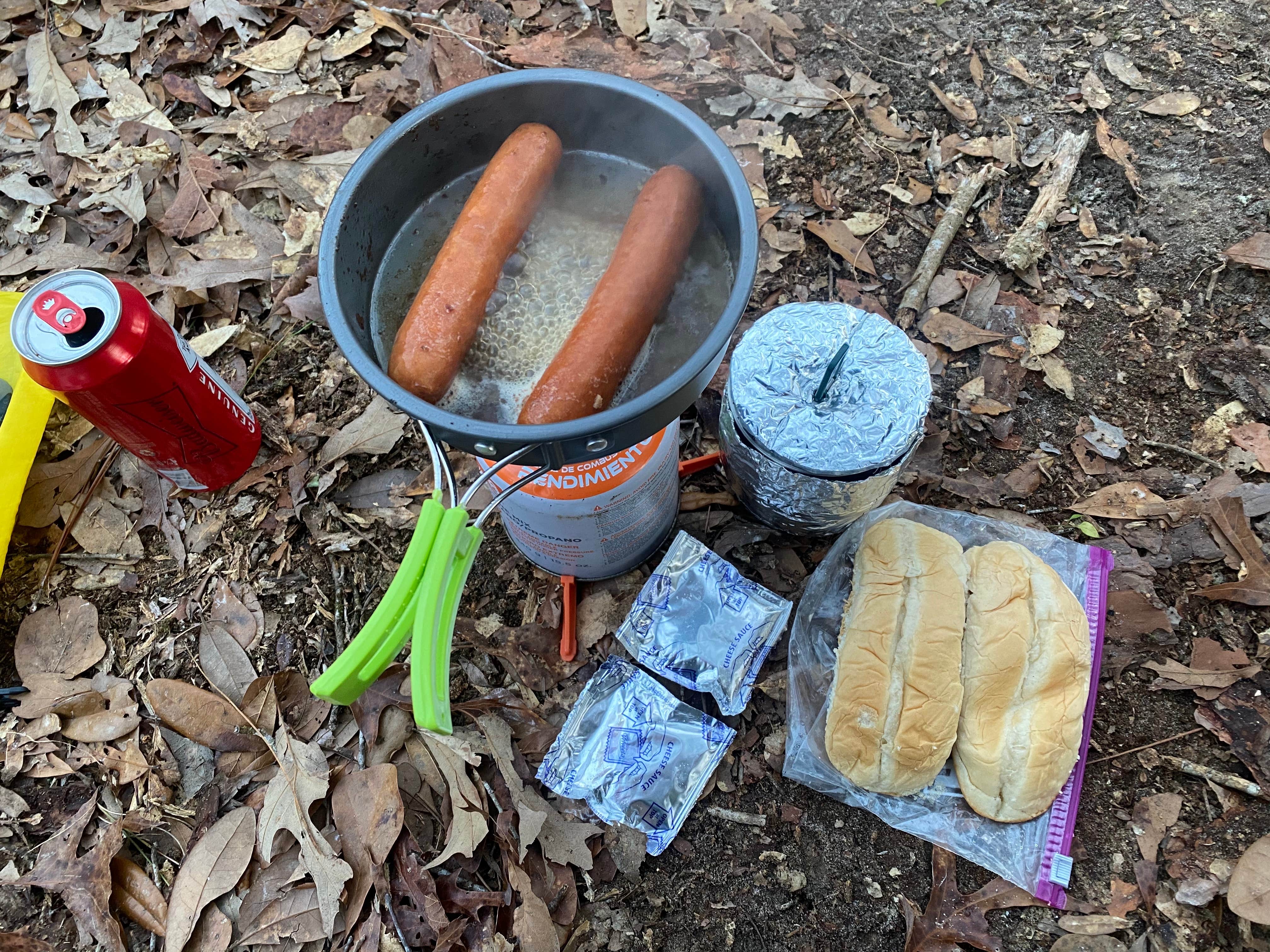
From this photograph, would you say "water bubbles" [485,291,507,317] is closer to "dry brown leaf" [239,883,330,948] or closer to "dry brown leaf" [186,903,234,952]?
"dry brown leaf" [239,883,330,948]

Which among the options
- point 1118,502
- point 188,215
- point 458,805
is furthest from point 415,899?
point 188,215

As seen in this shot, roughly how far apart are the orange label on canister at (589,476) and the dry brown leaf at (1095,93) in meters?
2.62

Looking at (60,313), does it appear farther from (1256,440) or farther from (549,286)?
(1256,440)

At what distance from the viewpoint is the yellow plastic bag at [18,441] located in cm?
241

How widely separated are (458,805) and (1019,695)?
1655 millimetres

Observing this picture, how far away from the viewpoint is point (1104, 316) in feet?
9.15

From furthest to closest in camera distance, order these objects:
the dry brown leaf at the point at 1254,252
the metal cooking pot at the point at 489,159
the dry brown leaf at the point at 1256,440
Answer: the dry brown leaf at the point at 1254,252, the dry brown leaf at the point at 1256,440, the metal cooking pot at the point at 489,159

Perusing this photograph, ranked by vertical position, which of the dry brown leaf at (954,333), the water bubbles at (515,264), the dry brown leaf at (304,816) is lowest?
the dry brown leaf at (304,816)

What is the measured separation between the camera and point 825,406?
213cm

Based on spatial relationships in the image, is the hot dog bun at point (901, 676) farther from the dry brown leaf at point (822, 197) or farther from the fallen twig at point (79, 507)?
the fallen twig at point (79, 507)

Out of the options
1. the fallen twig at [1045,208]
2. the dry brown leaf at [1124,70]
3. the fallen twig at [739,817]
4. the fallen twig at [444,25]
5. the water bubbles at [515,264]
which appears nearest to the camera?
the water bubbles at [515,264]

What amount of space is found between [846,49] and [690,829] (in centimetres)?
323

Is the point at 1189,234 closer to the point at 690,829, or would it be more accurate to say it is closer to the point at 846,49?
the point at 846,49

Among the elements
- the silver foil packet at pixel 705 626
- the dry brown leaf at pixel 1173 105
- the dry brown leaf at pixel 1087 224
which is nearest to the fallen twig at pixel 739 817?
the silver foil packet at pixel 705 626
